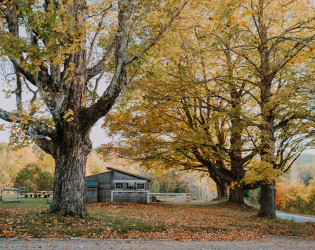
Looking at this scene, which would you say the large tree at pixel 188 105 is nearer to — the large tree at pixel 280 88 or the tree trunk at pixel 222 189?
the large tree at pixel 280 88

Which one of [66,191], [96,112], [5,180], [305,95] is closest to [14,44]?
[96,112]

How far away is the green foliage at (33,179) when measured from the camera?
3312 centimetres

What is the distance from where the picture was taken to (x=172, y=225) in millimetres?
9078

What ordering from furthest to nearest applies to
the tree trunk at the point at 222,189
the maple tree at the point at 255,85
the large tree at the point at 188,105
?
the tree trunk at the point at 222,189 < the large tree at the point at 188,105 < the maple tree at the point at 255,85

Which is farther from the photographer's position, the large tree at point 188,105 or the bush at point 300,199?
the bush at point 300,199

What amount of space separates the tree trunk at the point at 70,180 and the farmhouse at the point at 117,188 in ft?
51.7

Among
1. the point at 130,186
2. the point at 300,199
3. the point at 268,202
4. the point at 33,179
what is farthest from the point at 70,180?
the point at 300,199

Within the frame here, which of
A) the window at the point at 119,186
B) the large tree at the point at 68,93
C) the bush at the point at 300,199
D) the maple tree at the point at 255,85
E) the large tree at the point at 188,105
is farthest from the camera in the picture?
the bush at the point at 300,199

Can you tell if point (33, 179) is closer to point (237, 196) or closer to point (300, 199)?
point (237, 196)

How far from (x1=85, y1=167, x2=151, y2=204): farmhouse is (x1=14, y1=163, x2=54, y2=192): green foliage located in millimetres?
13103

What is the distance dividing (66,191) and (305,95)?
10613mm

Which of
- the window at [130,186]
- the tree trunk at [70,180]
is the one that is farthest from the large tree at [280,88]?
the window at [130,186]

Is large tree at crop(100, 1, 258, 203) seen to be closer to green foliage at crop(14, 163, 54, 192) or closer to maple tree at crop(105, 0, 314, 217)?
maple tree at crop(105, 0, 314, 217)

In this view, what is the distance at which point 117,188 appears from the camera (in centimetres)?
2427
